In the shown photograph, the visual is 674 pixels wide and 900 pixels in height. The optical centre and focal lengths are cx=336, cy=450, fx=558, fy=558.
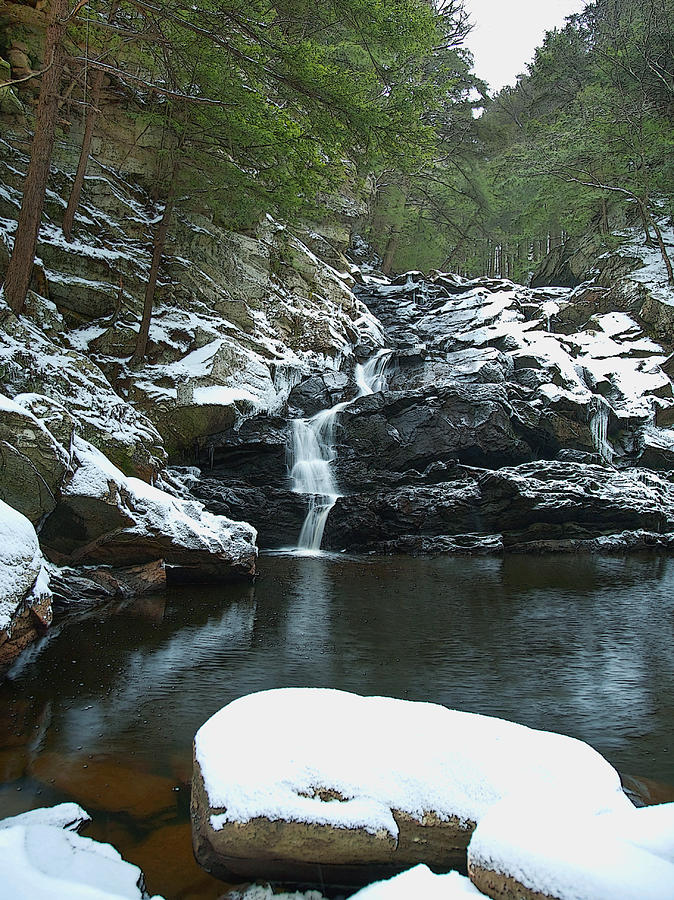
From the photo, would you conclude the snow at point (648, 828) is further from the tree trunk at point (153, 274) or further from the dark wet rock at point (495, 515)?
the tree trunk at point (153, 274)

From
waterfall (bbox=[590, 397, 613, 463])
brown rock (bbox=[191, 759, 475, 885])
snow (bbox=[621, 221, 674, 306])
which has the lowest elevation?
brown rock (bbox=[191, 759, 475, 885])

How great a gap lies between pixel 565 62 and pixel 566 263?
12.6 m

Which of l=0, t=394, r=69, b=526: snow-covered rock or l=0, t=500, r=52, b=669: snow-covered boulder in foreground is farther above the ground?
l=0, t=394, r=69, b=526: snow-covered rock

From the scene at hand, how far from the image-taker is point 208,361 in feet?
51.8

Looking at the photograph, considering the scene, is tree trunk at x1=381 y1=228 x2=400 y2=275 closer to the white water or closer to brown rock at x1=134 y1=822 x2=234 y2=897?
the white water

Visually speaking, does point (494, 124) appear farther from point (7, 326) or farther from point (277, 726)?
point (277, 726)

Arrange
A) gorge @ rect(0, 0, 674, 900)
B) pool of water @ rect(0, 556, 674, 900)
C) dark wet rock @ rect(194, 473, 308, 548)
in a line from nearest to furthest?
gorge @ rect(0, 0, 674, 900)
pool of water @ rect(0, 556, 674, 900)
dark wet rock @ rect(194, 473, 308, 548)

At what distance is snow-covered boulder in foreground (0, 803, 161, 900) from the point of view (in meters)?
2.30

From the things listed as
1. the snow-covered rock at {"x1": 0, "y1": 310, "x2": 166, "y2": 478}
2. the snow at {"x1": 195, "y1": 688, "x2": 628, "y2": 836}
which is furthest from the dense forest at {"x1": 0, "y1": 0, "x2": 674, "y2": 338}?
the snow at {"x1": 195, "y1": 688, "x2": 628, "y2": 836}

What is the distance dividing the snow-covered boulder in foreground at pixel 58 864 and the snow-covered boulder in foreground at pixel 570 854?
1.54 m

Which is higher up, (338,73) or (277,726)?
(338,73)

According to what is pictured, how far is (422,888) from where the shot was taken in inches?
83.5

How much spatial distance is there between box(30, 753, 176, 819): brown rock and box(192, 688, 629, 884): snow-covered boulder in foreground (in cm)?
78

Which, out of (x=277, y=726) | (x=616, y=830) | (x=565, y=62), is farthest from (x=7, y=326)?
(x=565, y=62)
